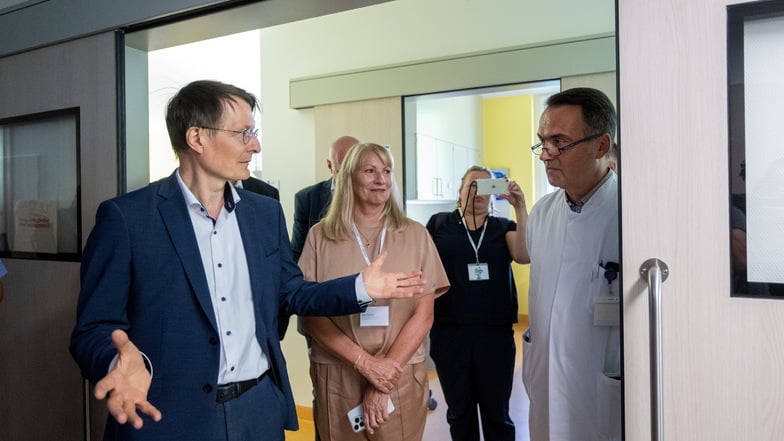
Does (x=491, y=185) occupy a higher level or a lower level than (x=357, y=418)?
higher

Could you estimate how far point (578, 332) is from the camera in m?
1.71

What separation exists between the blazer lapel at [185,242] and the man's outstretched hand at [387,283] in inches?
16.6

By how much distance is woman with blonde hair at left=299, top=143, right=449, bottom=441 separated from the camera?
6.42 feet

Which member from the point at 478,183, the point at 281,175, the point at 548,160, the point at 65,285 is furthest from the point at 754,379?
the point at 281,175

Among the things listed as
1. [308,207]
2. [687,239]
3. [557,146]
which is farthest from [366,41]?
[687,239]

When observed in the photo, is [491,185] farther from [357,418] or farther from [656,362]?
[656,362]

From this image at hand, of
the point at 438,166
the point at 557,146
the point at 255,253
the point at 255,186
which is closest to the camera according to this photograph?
the point at 255,253

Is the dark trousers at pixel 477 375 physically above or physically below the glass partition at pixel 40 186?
below

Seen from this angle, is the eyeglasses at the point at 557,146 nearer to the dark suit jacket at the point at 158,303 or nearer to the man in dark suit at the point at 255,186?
the dark suit jacket at the point at 158,303

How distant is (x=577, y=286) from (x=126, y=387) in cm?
126

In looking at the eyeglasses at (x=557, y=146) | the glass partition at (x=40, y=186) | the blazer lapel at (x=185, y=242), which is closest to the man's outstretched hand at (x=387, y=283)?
the blazer lapel at (x=185, y=242)

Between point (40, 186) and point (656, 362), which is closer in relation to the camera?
point (656, 362)

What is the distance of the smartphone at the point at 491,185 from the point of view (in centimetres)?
274

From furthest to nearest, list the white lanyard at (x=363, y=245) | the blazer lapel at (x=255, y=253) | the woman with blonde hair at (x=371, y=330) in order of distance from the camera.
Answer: the white lanyard at (x=363, y=245), the woman with blonde hair at (x=371, y=330), the blazer lapel at (x=255, y=253)
